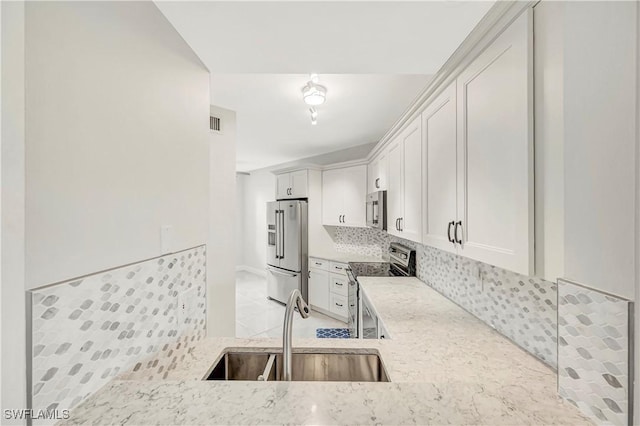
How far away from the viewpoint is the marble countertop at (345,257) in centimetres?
376

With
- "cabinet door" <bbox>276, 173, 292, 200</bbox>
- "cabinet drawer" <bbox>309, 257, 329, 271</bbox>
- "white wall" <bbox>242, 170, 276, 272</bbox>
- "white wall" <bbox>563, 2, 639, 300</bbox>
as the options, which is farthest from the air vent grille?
"white wall" <bbox>242, 170, 276, 272</bbox>

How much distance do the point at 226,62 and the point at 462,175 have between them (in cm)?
123

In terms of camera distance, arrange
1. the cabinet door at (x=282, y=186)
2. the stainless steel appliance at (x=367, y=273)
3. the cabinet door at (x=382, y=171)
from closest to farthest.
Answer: the stainless steel appliance at (x=367, y=273), the cabinet door at (x=382, y=171), the cabinet door at (x=282, y=186)

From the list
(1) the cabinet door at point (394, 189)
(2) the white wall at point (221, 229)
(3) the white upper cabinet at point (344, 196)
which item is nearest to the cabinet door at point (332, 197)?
(3) the white upper cabinet at point (344, 196)

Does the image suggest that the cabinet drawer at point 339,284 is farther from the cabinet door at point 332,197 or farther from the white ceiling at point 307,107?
the white ceiling at point 307,107

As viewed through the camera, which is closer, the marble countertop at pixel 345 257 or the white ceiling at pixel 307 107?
the white ceiling at pixel 307 107

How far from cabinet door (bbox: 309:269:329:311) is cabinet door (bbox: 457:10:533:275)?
113 inches

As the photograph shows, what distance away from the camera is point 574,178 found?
26.7 inches

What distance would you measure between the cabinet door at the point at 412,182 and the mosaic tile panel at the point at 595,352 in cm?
113


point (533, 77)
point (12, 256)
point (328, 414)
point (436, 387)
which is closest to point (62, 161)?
point (12, 256)

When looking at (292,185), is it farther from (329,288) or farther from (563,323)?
(563,323)

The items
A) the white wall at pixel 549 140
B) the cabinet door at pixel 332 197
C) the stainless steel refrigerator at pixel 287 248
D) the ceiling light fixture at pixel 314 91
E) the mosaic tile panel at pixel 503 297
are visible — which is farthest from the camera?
the stainless steel refrigerator at pixel 287 248

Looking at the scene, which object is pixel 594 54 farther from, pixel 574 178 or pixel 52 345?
pixel 52 345

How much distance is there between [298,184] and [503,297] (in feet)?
11.0
